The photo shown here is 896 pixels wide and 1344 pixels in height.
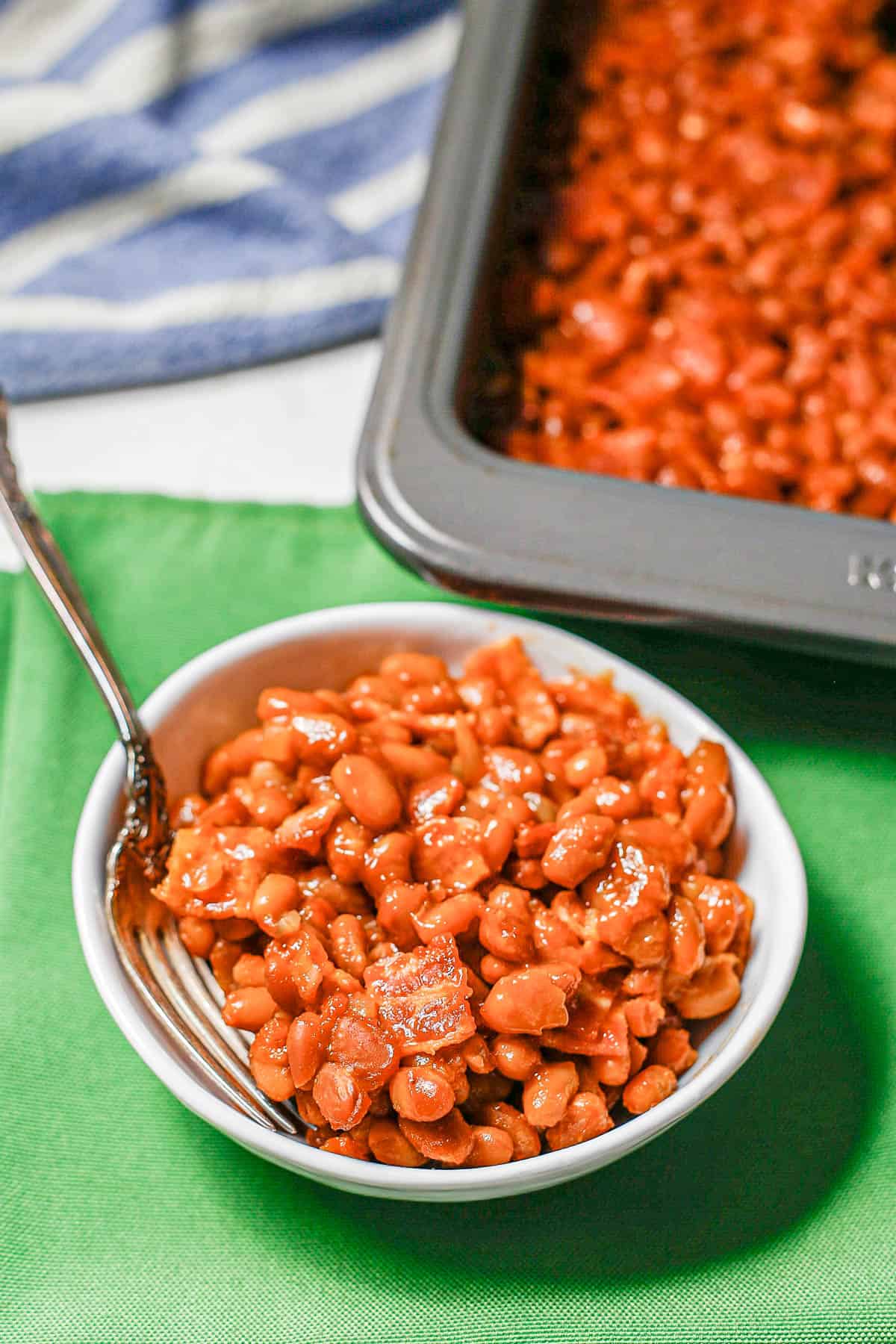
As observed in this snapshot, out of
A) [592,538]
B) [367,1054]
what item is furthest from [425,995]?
[592,538]

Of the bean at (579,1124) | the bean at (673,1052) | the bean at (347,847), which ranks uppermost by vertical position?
the bean at (347,847)

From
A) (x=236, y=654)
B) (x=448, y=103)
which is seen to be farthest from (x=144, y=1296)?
(x=448, y=103)

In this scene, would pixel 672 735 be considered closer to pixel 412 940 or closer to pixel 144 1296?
pixel 412 940

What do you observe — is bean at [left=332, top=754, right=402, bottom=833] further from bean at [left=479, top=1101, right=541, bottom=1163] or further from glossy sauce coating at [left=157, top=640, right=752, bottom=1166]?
bean at [left=479, top=1101, right=541, bottom=1163]

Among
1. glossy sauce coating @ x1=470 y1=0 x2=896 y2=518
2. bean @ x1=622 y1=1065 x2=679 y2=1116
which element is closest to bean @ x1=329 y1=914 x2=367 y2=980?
bean @ x1=622 y1=1065 x2=679 y2=1116

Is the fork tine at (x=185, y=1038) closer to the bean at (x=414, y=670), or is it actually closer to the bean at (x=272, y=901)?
the bean at (x=272, y=901)

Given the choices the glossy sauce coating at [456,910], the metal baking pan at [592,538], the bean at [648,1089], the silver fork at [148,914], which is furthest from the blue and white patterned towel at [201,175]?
the bean at [648,1089]
